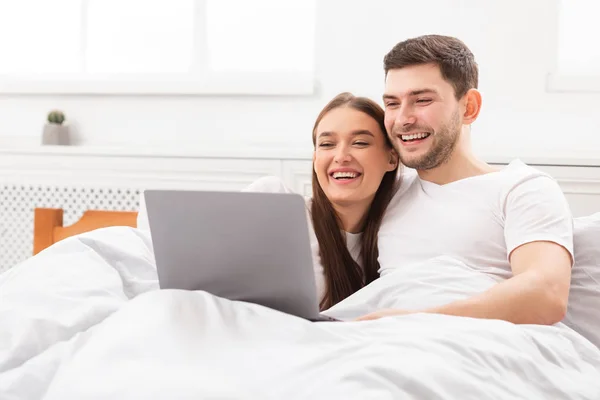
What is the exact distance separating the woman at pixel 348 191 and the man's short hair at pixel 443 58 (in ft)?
0.48

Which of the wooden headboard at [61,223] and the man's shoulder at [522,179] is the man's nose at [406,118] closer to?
the man's shoulder at [522,179]

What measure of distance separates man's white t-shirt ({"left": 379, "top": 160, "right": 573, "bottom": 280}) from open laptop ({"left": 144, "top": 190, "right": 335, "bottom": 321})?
1.42 feet

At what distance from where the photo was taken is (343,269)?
70.8 inches

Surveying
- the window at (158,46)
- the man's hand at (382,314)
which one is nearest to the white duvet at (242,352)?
the man's hand at (382,314)

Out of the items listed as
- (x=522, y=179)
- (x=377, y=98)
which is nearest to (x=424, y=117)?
(x=522, y=179)

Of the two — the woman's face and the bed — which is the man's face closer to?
the woman's face

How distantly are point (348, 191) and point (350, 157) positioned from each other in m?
0.08

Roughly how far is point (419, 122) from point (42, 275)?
34.3 inches

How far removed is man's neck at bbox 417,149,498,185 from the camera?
1789 millimetres

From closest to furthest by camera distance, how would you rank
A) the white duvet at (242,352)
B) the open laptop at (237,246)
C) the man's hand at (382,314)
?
the white duvet at (242,352) → the open laptop at (237,246) → the man's hand at (382,314)

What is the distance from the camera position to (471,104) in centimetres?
182

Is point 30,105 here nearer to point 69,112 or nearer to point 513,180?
point 69,112

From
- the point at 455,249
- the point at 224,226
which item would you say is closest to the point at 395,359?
the point at 224,226

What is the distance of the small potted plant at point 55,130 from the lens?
3139mm
